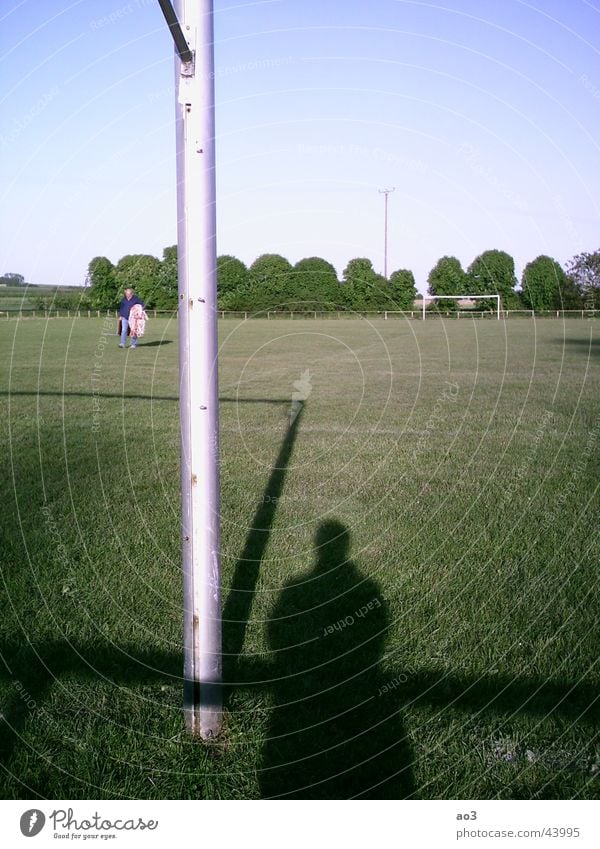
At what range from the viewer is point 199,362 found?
2900 millimetres

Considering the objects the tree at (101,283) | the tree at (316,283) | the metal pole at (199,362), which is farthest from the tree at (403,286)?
the metal pole at (199,362)

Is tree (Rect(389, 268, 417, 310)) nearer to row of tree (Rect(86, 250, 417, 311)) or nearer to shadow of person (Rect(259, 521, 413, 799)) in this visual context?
row of tree (Rect(86, 250, 417, 311))

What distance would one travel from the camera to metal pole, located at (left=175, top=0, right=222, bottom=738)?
2.78 meters

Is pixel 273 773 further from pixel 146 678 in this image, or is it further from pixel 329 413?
pixel 329 413

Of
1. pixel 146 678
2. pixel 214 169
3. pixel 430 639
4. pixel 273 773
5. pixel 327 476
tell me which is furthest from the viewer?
pixel 327 476

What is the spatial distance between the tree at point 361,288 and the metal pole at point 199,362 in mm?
3425

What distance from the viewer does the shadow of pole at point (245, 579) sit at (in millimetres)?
4027

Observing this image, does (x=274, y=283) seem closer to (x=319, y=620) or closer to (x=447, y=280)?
(x=319, y=620)

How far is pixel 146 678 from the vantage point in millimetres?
3773

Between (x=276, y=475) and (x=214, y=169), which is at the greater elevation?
(x=214, y=169)

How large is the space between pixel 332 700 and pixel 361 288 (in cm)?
429

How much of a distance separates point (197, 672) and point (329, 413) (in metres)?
8.98

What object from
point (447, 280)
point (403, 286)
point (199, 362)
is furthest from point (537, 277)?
point (199, 362)

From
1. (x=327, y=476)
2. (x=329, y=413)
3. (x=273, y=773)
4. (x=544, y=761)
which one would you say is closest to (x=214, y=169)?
(x=273, y=773)
